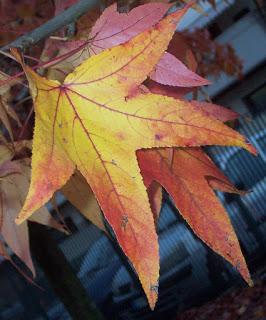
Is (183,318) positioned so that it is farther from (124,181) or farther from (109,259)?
(124,181)

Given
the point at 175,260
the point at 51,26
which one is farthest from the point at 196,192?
the point at 175,260

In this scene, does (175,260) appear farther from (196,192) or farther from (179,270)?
(196,192)

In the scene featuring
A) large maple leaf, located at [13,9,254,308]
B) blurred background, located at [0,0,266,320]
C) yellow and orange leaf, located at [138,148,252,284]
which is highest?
large maple leaf, located at [13,9,254,308]

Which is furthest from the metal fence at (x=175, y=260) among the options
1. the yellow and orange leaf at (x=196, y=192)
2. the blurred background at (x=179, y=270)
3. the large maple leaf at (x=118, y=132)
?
the large maple leaf at (x=118, y=132)

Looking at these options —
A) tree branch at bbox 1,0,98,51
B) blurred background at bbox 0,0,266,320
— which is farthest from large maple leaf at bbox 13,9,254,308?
blurred background at bbox 0,0,266,320

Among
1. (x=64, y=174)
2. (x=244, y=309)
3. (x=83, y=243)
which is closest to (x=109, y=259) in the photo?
(x=83, y=243)

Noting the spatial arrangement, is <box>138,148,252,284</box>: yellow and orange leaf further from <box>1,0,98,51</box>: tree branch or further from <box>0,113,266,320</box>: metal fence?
<box>0,113,266,320</box>: metal fence

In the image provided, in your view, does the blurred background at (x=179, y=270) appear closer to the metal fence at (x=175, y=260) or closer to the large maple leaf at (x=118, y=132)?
the metal fence at (x=175, y=260)
